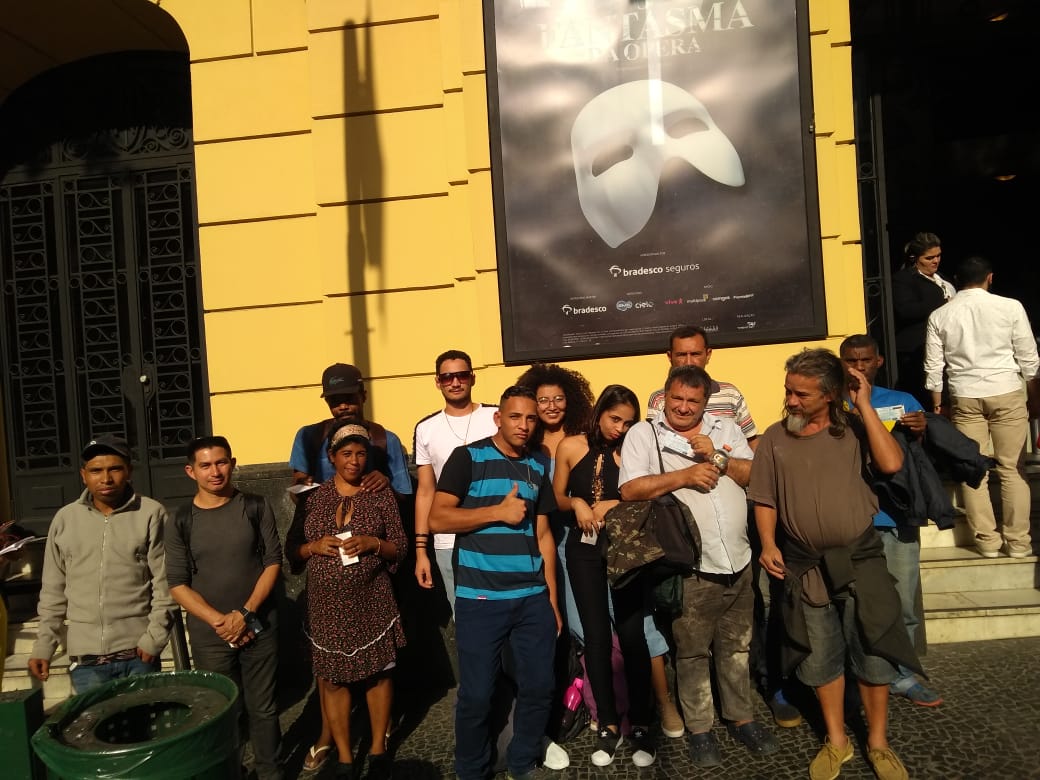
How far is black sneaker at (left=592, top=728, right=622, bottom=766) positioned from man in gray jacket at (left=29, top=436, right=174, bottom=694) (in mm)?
2326

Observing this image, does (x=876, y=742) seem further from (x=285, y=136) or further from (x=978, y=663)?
(x=285, y=136)

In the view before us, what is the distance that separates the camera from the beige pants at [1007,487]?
5.32 metres

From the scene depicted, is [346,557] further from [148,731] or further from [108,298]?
[108,298]

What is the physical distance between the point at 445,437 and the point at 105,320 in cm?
401

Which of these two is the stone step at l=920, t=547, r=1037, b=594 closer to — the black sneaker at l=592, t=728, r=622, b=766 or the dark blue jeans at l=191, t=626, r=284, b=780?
the black sneaker at l=592, t=728, r=622, b=766

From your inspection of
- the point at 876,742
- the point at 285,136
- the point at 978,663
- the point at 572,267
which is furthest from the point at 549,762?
the point at 285,136

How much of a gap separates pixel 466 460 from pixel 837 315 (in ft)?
10.7

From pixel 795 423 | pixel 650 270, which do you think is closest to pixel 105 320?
pixel 650 270

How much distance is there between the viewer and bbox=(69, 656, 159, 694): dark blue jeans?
12.2 ft

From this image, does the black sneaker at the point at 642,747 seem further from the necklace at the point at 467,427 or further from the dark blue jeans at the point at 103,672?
the dark blue jeans at the point at 103,672

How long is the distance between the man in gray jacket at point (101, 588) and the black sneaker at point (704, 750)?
278 cm

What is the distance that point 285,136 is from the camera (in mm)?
5797

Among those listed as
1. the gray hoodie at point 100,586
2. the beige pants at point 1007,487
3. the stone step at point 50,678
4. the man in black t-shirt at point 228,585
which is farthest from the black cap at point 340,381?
the beige pants at point 1007,487

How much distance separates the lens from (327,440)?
4.43m
